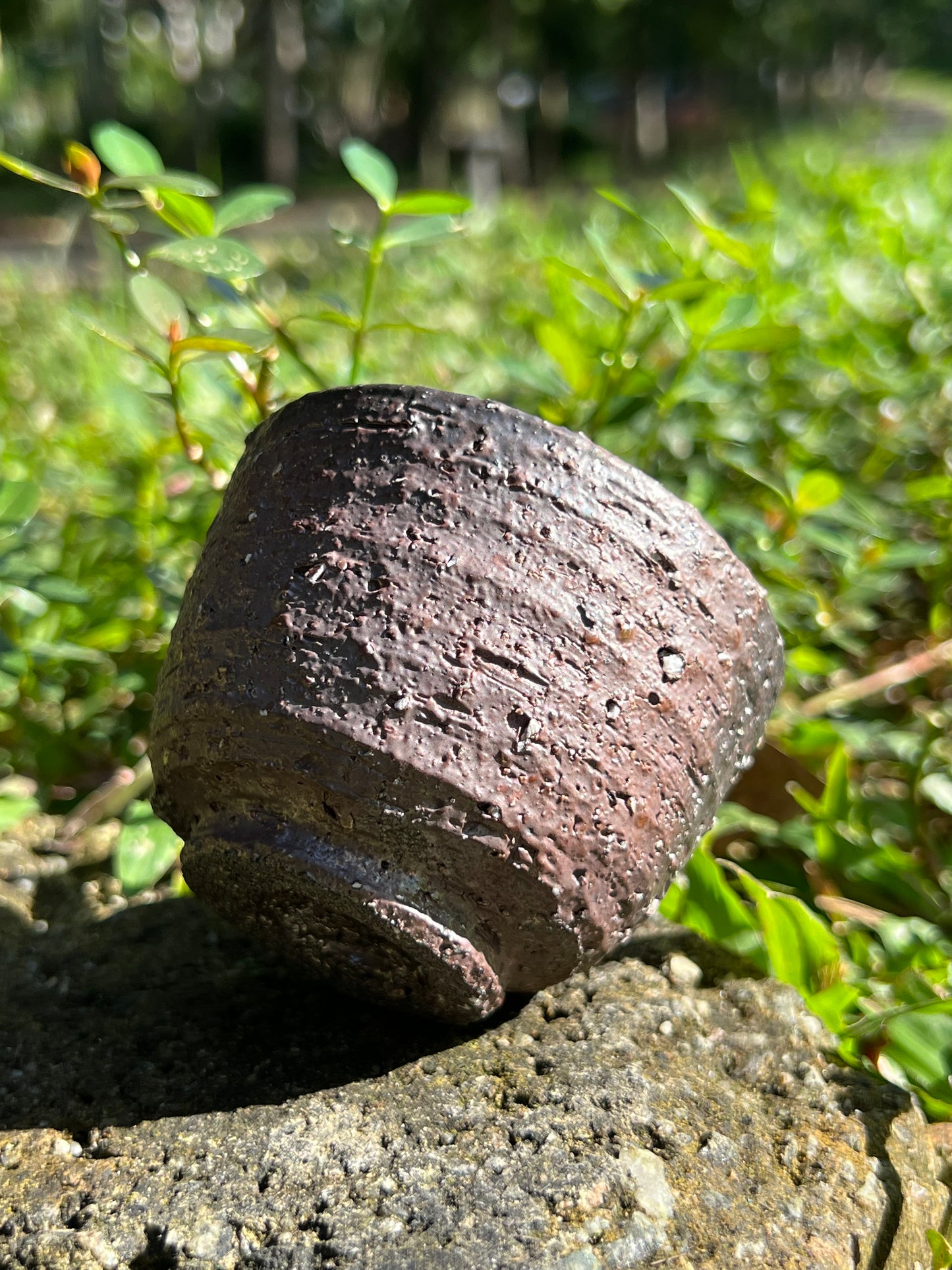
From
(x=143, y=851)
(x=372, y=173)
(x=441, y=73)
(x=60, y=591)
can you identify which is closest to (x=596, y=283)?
(x=372, y=173)

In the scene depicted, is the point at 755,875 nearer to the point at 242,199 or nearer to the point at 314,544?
the point at 314,544

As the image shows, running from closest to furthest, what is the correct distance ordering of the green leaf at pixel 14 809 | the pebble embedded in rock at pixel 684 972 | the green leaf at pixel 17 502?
the pebble embedded in rock at pixel 684 972, the green leaf at pixel 14 809, the green leaf at pixel 17 502

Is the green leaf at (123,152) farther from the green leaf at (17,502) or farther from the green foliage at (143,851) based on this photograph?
the green foliage at (143,851)

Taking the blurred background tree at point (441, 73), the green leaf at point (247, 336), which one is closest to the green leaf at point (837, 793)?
the green leaf at point (247, 336)

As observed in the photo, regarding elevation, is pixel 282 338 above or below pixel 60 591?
above

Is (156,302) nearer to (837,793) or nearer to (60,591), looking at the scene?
(60,591)

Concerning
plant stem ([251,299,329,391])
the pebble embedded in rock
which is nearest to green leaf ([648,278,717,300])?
plant stem ([251,299,329,391])
